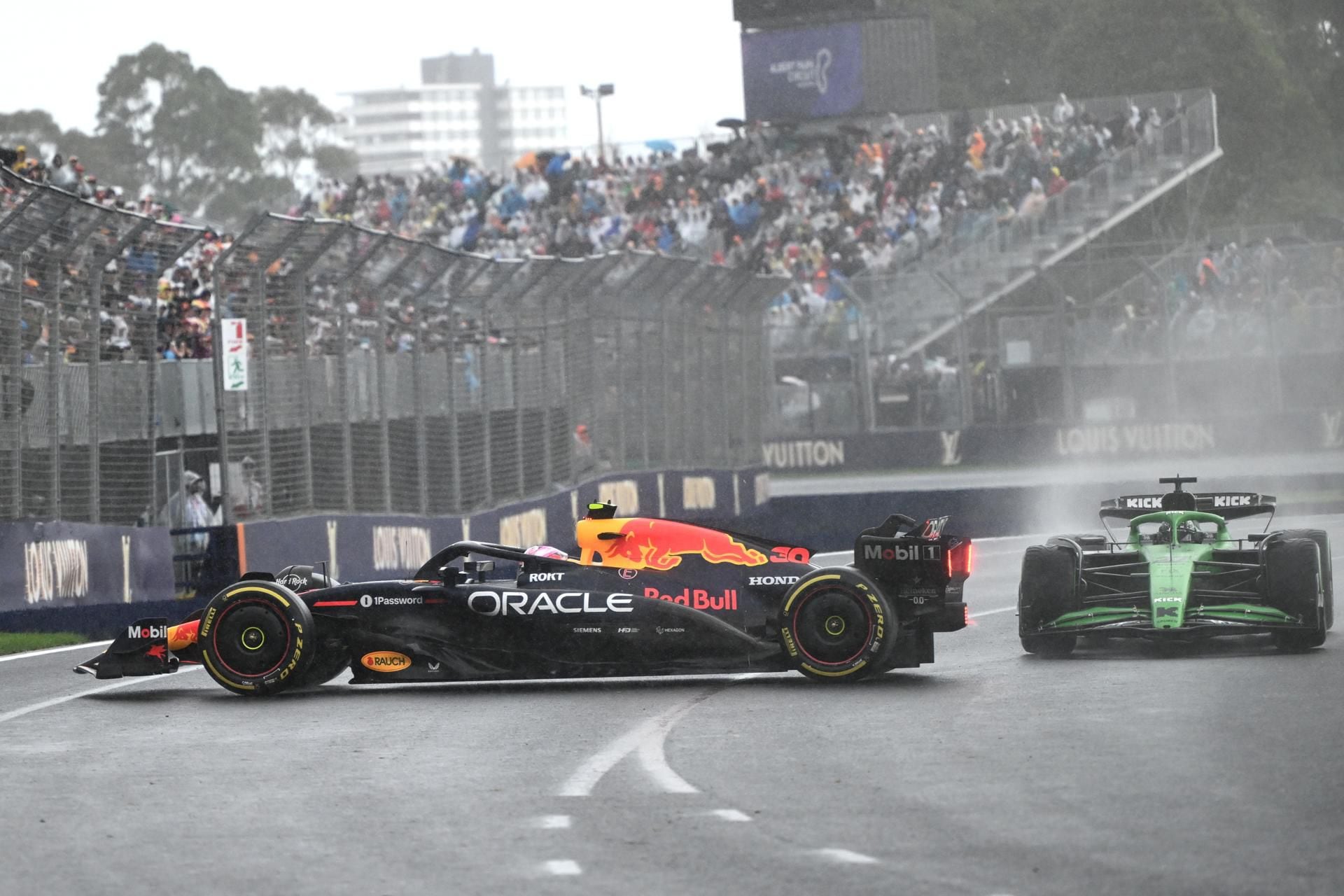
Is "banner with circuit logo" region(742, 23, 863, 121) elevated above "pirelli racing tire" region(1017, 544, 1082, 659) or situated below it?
above

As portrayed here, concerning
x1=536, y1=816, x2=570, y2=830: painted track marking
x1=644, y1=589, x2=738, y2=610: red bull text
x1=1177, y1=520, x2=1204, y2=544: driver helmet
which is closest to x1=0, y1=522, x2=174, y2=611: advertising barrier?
x1=644, y1=589, x2=738, y2=610: red bull text

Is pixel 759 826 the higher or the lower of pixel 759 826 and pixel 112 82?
the lower

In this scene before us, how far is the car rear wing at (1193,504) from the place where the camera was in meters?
12.6

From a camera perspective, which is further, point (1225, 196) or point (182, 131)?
point (182, 131)

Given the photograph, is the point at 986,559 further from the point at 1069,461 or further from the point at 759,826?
the point at 759,826

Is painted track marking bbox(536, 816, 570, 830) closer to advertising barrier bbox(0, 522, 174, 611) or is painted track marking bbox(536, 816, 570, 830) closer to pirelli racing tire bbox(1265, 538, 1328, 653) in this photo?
pirelli racing tire bbox(1265, 538, 1328, 653)

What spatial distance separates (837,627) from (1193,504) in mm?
3091

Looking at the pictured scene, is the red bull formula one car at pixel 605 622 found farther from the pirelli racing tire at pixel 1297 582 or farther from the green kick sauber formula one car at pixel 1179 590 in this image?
the pirelli racing tire at pixel 1297 582

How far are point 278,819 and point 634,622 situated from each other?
12.7 feet

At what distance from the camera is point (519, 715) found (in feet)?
31.9

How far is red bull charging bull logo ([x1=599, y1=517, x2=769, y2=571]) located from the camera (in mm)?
10883

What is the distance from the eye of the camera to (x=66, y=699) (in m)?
10.7

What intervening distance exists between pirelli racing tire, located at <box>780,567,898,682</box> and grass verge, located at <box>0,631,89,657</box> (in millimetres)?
5567

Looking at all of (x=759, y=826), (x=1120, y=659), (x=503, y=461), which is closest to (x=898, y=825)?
(x=759, y=826)
